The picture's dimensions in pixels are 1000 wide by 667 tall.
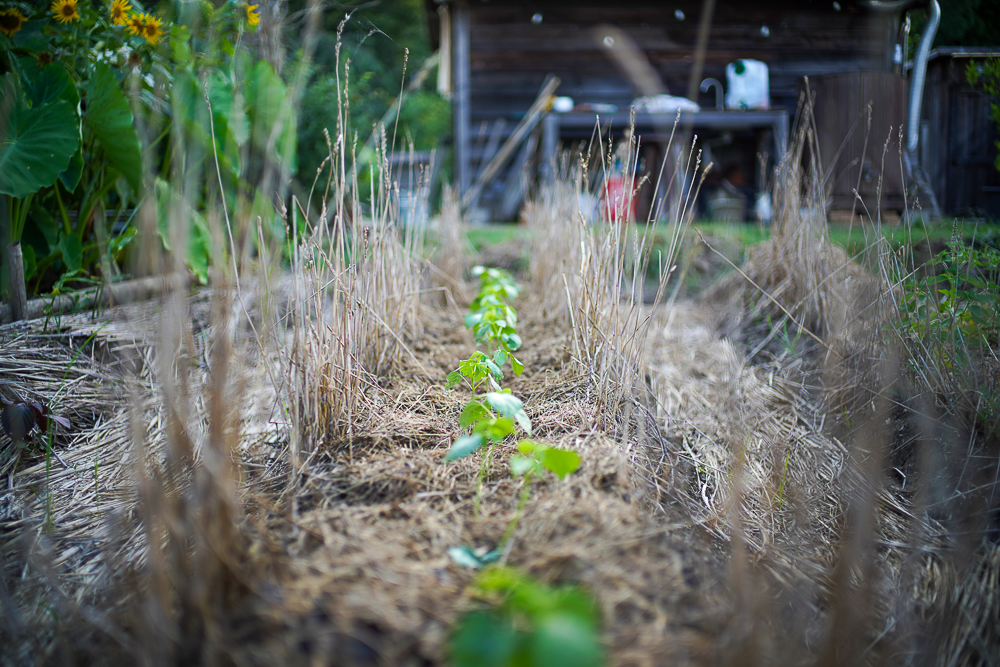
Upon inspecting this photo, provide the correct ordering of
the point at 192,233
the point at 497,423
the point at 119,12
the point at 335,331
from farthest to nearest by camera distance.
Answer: the point at 192,233 → the point at 119,12 → the point at 335,331 → the point at 497,423

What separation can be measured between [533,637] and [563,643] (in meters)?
0.03

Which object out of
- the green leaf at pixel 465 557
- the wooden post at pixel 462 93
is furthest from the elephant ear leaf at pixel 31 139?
the wooden post at pixel 462 93

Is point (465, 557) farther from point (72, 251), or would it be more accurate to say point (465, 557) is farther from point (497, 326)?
point (72, 251)

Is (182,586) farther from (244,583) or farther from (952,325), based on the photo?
(952,325)

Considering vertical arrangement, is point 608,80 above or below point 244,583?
above

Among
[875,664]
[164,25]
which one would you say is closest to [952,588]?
[875,664]

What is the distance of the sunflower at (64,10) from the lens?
1.76 m

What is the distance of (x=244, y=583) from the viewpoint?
66 cm

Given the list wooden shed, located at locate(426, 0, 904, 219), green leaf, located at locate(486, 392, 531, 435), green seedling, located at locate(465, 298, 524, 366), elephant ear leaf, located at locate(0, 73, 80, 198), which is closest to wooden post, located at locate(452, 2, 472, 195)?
wooden shed, located at locate(426, 0, 904, 219)

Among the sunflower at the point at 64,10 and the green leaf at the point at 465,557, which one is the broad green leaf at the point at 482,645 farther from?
the sunflower at the point at 64,10

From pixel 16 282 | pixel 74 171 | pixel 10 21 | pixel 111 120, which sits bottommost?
pixel 16 282

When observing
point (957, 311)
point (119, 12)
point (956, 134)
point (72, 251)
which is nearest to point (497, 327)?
point (957, 311)

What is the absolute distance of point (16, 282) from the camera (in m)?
1.67

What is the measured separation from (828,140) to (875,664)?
14.3 ft
